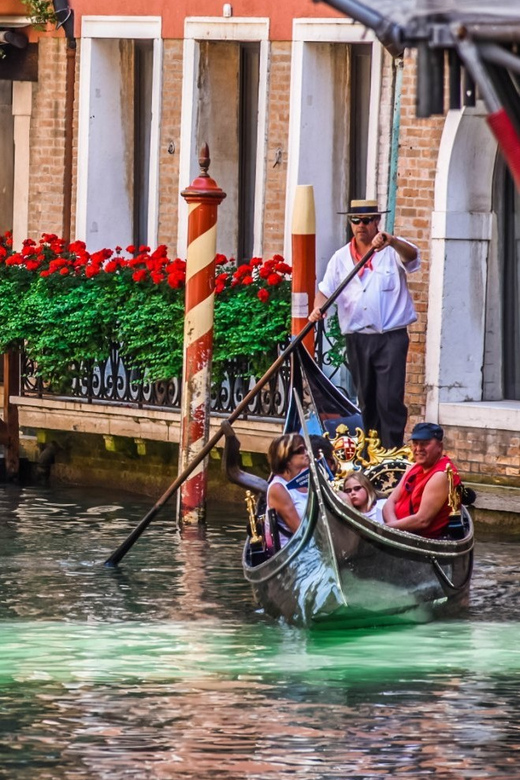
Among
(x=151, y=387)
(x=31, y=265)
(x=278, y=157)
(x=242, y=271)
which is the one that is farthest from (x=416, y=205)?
(x=31, y=265)

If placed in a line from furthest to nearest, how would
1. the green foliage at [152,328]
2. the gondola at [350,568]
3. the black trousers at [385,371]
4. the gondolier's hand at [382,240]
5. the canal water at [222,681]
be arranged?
the green foliage at [152,328]
the black trousers at [385,371]
the gondolier's hand at [382,240]
the gondola at [350,568]
the canal water at [222,681]

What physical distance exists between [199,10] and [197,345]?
10.7ft

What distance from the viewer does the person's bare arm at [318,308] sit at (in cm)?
1317

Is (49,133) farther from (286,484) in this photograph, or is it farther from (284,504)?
(284,504)

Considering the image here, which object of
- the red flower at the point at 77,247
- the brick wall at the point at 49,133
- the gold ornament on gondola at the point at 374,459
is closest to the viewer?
the gold ornament on gondola at the point at 374,459

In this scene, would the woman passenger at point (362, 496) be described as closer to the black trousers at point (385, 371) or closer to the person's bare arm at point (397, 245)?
the person's bare arm at point (397, 245)

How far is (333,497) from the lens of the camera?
10.9 m

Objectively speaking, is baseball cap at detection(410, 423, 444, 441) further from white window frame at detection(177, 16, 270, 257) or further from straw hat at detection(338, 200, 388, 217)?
white window frame at detection(177, 16, 270, 257)

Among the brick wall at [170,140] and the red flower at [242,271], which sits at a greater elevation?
the brick wall at [170,140]

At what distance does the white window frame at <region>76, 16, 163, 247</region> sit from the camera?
1708cm

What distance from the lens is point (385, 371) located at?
45.4 ft

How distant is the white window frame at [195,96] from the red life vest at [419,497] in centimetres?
484

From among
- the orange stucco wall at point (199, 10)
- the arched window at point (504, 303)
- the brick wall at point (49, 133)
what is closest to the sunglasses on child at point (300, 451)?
the arched window at point (504, 303)

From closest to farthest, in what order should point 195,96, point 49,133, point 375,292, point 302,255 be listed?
point 375,292 < point 302,255 < point 195,96 < point 49,133
